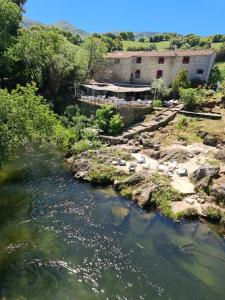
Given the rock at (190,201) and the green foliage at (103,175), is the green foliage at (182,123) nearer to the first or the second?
the green foliage at (103,175)

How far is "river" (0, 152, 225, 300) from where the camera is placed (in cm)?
1853

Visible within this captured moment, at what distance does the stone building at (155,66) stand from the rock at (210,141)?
69.8 feet

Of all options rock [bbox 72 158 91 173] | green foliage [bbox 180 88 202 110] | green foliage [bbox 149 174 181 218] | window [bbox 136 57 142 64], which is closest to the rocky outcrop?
green foliage [bbox 149 174 181 218]

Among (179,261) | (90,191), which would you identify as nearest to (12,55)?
(90,191)

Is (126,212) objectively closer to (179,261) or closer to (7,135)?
(179,261)

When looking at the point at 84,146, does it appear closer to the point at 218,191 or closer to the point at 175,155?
the point at 175,155

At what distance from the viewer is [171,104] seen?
50312mm

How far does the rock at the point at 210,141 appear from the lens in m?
39.0

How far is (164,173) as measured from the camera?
109 ft

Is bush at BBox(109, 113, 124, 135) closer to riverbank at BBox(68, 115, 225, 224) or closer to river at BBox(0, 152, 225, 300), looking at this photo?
riverbank at BBox(68, 115, 225, 224)

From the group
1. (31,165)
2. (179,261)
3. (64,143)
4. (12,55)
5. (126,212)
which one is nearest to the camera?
(179,261)

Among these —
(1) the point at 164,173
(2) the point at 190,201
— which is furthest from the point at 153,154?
(2) the point at 190,201

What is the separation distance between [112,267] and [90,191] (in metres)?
11.5

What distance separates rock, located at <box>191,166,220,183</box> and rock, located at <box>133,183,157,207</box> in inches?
188
